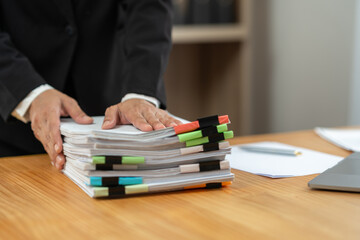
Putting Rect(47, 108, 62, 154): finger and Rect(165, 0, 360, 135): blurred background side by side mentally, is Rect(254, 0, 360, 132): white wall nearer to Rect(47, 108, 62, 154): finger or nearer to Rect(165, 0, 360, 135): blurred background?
Rect(165, 0, 360, 135): blurred background

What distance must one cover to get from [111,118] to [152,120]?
9cm

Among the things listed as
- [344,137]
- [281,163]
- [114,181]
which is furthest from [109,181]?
[344,137]

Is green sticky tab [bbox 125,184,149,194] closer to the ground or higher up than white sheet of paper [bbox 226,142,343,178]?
higher up

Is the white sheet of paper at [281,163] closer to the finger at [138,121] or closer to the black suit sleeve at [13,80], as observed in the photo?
the finger at [138,121]

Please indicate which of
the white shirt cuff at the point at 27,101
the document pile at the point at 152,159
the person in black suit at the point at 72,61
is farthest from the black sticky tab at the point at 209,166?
the white shirt cuff at the point at 27,101

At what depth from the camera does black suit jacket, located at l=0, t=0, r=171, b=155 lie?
3.98ft

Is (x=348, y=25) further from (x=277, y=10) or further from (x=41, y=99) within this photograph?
(x=41, y=99)

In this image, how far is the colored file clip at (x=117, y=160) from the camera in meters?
0.80

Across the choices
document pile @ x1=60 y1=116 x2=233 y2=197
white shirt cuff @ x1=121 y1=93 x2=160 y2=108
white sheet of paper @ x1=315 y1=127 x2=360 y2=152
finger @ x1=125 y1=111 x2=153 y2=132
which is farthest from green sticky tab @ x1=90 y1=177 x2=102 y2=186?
Result: white sheet of paper @ x1=315 y1=127 x2=360 y2=152

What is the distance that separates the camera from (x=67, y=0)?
138 cm

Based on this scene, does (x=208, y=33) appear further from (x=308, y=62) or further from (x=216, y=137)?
(x=216, y=137)

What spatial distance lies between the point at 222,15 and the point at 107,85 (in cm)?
181

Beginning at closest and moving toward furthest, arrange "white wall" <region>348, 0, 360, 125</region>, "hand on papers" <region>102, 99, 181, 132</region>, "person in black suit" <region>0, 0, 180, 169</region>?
1. "hand on papers" <region>102, 99, 181, 132</region>
2. "person in black suit" <region>0, 0, 180, 169</region>
3. "white wall" <region>348, 0, 360, 125</region>

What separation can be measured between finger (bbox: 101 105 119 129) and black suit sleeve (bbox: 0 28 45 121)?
27 centimetres
